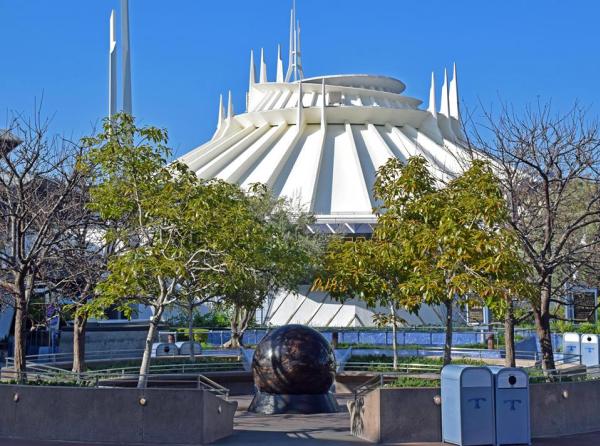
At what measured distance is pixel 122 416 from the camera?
1400cm

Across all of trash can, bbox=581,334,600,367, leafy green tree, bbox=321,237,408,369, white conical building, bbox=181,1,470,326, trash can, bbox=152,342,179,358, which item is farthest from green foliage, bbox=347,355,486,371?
white conical building, bbox=181,1,470,326

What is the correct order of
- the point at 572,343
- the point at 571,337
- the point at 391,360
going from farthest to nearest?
the point at 572,343 < the point at 571,337 < the point at 391,360

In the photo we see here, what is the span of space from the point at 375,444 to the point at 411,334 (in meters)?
26.9

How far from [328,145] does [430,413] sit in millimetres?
55941

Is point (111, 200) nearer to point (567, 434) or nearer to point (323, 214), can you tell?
point (567, 434)

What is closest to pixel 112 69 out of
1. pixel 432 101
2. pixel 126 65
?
pixel 126 65

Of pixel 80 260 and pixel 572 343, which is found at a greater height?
pixel 80 260

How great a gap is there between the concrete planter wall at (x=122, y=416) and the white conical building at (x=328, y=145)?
127ft

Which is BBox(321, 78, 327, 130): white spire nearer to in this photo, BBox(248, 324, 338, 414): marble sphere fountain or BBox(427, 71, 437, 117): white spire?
BBox(427, 71, 437, 117): white spire

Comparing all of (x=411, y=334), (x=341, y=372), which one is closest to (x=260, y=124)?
(x=411, y=334)

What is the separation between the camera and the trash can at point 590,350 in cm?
2820

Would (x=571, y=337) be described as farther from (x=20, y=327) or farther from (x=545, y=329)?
(x=20, y=327)

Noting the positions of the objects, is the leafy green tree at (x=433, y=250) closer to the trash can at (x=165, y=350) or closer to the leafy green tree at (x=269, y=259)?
the leafy green tree at (x=269, y=259)

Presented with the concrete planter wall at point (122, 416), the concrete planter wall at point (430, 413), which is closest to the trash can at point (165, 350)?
the concrete planter wall at point (430, 413)
